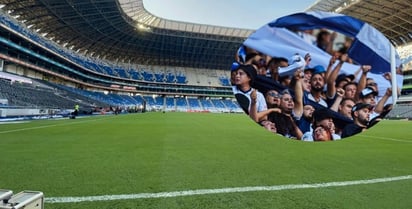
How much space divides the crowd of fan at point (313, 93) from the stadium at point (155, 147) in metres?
0.41

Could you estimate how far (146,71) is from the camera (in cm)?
9444

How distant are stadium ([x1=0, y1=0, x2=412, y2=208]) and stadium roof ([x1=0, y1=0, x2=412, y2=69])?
0.32m

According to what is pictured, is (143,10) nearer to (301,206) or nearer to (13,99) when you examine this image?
(13,99)

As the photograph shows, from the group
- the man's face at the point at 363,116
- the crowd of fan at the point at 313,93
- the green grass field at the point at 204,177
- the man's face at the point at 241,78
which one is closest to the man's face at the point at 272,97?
the crowd of fan at the point at 313,93

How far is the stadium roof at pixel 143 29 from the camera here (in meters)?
43.5

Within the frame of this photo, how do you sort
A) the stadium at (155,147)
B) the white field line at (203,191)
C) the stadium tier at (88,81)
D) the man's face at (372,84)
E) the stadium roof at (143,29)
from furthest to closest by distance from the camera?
the stadium roof at (143,29) → the stadium tier at (88,81) → the stadium at (155,147) → the white field line at (203,191) → the man's face at (372,84)

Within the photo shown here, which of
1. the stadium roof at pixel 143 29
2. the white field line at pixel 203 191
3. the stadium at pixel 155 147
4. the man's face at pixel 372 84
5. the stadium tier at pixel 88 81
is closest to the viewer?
the man's face at pixel 372 84

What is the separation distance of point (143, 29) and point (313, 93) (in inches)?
2607

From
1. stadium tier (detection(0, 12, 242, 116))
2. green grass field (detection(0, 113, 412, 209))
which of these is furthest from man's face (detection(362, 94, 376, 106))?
stadium tier (detection(0, 12, 242, 116))

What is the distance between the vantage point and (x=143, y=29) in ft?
214

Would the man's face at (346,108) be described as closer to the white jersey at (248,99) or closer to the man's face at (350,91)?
the man's face at (350,91)

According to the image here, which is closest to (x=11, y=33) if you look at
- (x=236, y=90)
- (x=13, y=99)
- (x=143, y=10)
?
(x=13, y=99)

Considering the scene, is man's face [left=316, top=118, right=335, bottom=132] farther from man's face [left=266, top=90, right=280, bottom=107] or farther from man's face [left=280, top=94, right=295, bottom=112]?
man's face [left=266, top=90, right=280, bottom=107]

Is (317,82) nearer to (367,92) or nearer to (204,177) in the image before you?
(367,92)
